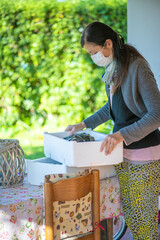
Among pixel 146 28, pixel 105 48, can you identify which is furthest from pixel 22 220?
pixel 146 28

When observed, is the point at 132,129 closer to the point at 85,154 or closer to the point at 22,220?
the point at 85,154

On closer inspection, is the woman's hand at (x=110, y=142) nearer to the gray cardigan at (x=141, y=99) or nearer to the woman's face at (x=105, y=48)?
the gray cardigan at (x=141, y=99)

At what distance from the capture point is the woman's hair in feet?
6.67

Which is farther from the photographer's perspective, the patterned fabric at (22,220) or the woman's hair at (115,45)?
the woman's hair at (115,45)

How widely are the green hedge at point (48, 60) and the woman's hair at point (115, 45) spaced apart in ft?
11.4

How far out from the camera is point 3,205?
6.08 feet

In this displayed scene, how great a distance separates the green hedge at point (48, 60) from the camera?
214 inches

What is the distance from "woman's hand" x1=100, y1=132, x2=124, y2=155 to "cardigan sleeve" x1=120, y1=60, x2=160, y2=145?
1.3 inches

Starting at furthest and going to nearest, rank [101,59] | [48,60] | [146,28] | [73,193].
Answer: [48,60]
[146,28]
[101,59]
[73,193]

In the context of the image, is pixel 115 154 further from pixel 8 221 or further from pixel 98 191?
pixel 8 221

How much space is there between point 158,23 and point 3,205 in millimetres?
2275

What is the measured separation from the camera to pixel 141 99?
2025 mm

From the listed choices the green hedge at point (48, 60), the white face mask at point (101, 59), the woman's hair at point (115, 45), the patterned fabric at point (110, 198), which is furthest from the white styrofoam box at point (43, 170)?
the green hedge at point (48, 60)

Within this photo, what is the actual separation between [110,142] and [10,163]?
559 mm
